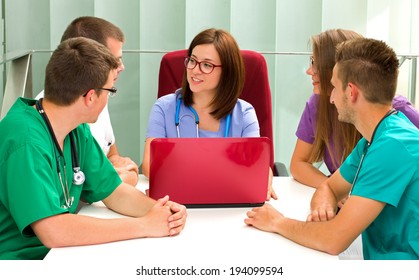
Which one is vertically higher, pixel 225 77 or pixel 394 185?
pixel 225 77

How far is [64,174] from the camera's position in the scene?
7.43ft

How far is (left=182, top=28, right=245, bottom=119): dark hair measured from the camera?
3059mm

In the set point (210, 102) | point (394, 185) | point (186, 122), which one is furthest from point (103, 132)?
point (394, 185)

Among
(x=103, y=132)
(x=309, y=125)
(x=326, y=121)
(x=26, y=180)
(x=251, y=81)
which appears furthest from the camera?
(x=251, y=81)

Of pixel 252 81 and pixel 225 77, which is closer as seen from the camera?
pixel 225 77

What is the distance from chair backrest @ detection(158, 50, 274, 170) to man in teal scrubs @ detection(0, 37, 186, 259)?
1.05 metres

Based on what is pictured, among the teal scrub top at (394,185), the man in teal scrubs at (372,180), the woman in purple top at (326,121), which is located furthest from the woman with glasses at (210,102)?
the teal scrub top at (394,185)

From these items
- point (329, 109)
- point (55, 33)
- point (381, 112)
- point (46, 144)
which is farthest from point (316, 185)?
point (55, 33)

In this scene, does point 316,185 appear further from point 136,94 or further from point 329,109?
point 136,94

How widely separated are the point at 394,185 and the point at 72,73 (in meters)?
0.92

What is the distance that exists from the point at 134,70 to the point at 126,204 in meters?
2.27

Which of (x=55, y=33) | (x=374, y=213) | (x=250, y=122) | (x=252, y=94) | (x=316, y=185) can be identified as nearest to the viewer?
(x=374, y=213)

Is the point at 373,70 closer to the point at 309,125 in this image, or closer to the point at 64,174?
the point at 309,125

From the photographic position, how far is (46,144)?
2146 mm
